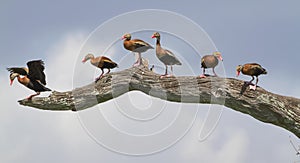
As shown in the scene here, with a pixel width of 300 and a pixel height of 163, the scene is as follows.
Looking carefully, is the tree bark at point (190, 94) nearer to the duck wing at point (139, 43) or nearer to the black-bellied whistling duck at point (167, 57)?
the black-bellied whistling duck at point (167, 57)

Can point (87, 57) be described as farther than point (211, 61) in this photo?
Yes

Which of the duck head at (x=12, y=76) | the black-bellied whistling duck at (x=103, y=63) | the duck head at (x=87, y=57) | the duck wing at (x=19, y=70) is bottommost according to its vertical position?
the duck head at (x=12, y=76)

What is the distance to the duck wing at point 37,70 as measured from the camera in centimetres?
487

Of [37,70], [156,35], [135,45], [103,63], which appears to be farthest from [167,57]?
[37,70]

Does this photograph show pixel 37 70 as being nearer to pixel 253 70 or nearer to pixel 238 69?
pixel 238 69

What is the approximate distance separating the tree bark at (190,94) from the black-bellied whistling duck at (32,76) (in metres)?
0.19

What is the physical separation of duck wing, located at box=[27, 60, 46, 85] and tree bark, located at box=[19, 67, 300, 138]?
26 cm

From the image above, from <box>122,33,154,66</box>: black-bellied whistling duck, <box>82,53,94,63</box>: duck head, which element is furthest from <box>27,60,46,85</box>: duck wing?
<box>122,33,154,66</box>: black-bellied whistling duck

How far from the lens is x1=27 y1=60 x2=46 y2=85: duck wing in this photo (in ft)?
16.0

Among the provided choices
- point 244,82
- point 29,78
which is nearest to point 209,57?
point 244,82

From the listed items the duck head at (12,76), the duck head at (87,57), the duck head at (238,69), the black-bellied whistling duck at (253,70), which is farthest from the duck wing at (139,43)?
the duck head at (12,76)

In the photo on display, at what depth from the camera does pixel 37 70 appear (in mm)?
4945

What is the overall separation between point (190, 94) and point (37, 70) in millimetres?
1989

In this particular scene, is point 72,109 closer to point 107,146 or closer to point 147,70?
point 107,146
